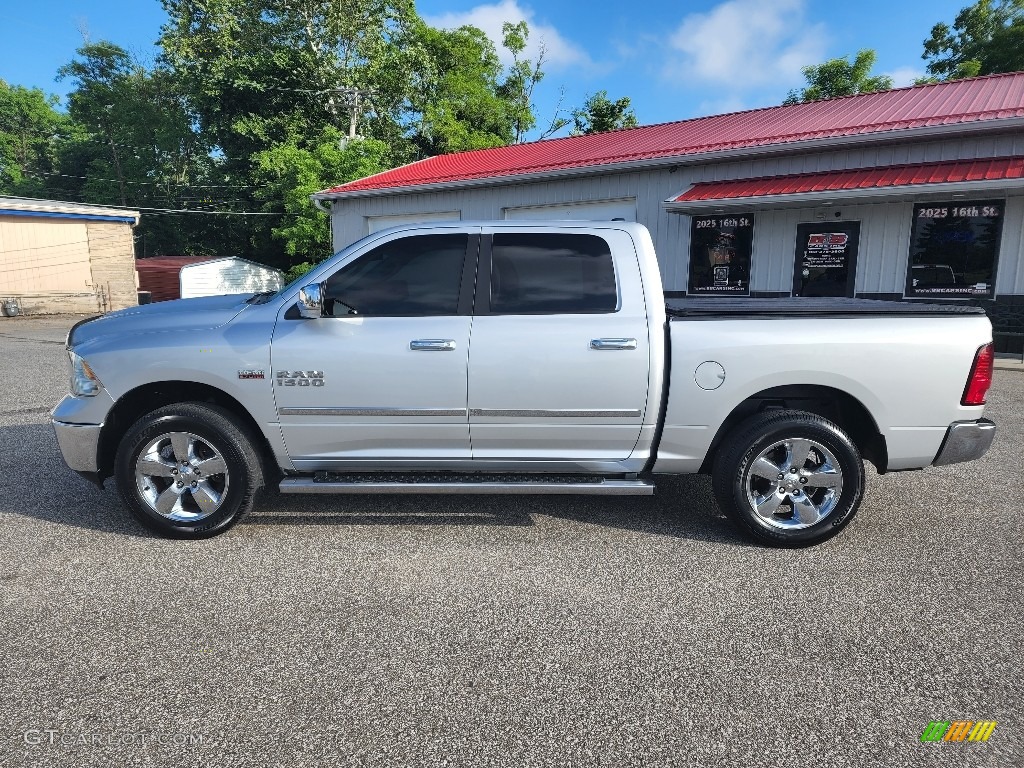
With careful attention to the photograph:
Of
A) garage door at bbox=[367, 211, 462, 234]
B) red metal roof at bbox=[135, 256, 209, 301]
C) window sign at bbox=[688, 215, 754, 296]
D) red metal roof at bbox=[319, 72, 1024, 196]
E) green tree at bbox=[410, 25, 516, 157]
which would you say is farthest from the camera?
green tree at bbox=[410, 25, 516, 157]

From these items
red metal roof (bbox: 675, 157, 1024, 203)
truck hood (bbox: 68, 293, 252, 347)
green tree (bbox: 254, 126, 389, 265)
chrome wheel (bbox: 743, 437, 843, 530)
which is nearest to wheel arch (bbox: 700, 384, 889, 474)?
chrome wheel (bbox: 743, 437, 843, 530)

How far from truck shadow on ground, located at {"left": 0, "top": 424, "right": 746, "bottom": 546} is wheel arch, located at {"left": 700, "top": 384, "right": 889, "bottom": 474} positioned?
54cm

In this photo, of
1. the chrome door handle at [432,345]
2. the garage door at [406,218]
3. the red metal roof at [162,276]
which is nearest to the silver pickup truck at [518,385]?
the chrome door handle at [432,345]

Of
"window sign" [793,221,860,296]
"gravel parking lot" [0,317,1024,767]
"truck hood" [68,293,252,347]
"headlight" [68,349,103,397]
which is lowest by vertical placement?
"gravel parking lot" [0,317,1024,767]

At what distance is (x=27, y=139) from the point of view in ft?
209

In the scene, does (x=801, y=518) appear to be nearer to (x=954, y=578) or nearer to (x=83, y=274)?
(x=954, y=578)

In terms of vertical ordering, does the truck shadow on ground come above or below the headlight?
below

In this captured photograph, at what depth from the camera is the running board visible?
12.5ft

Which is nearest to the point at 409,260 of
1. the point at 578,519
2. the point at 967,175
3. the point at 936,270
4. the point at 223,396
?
the point at 223,396

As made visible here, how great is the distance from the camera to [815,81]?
1446 inches

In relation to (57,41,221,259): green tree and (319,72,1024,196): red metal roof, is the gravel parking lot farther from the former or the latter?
(57,41,221,259): green tree

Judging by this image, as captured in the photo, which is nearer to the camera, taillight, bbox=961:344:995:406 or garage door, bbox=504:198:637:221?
taillight, bbox=961:344:995:406

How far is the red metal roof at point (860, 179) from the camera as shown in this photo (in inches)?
423

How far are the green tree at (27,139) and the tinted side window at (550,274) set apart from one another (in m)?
68.9
